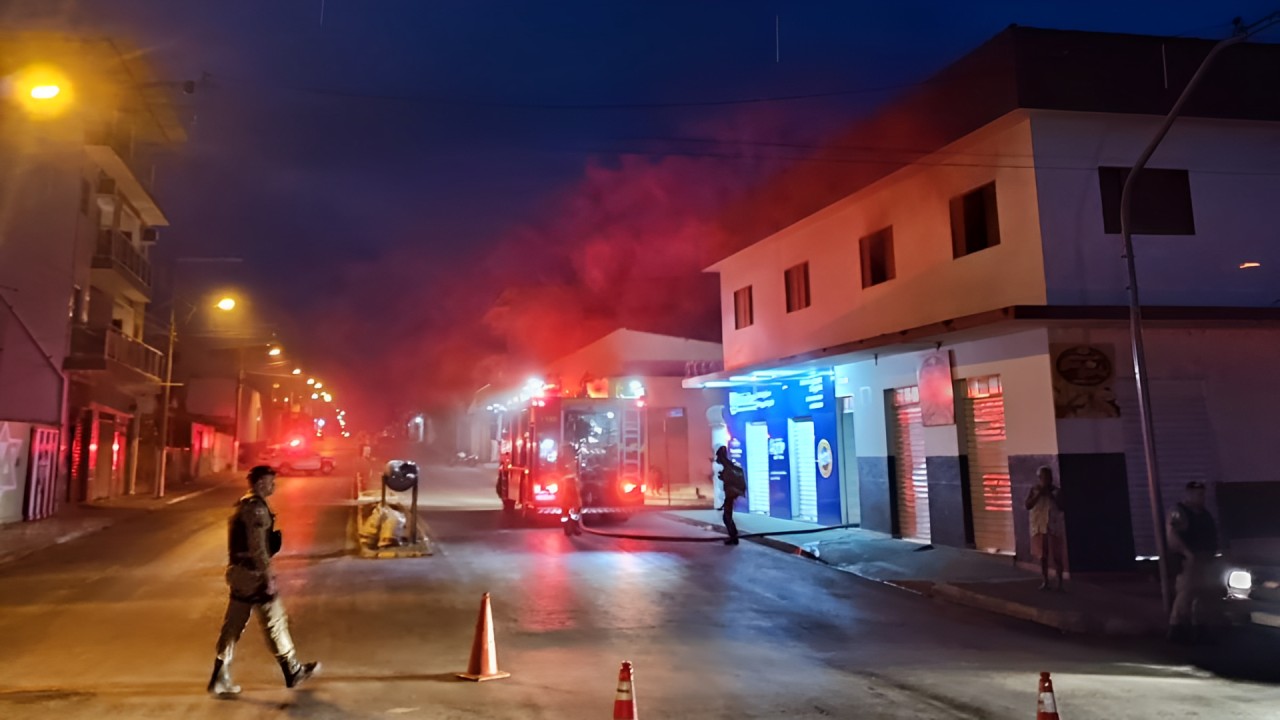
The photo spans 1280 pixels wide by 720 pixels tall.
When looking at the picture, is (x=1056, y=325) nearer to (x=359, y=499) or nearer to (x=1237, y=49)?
(x=1237, y=49)

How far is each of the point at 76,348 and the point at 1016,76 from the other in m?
25.7

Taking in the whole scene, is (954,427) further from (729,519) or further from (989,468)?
(729,519)

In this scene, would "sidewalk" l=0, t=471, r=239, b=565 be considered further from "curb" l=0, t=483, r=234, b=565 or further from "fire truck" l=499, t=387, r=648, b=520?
"fire truck" l=499, t=387, r=648, b=520

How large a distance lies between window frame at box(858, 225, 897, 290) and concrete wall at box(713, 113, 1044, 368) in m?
0.14

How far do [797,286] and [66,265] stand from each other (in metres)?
21.2

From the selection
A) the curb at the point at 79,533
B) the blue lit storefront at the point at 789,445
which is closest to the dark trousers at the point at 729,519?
the blue lit storefront at the point at 789,445

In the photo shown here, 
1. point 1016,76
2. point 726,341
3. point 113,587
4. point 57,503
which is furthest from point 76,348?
point 1016,76

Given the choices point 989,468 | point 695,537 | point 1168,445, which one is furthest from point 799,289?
point 1168,445

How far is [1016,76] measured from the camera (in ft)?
40.3

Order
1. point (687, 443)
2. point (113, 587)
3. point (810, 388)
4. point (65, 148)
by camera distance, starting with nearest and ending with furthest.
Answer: point (113, 587)
point (810, 388)
point (65, 148)
point (687, 443)

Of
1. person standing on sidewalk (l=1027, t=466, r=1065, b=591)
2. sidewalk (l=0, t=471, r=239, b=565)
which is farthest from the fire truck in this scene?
sidewalk (l=0, t=471, r=239, b=565)

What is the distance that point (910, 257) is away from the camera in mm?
15359

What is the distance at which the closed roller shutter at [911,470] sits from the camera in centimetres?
1520

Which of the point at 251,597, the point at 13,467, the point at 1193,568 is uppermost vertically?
the point at 13,467
